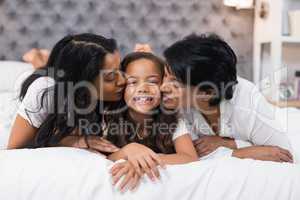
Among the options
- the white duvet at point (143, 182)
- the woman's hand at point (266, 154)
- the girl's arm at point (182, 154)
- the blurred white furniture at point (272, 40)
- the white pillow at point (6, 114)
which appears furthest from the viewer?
the blurred white furniture at point (272, 40)

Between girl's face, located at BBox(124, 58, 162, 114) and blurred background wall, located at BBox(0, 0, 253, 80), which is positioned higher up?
blurred background wall, located at BBox(0, 0, 253, 80)

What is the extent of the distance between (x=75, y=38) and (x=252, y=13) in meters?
2.04

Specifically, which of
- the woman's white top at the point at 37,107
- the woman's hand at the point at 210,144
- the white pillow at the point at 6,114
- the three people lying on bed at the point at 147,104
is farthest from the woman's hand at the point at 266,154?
the white pillow at the point at 6,114

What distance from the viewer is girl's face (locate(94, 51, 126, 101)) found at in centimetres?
127

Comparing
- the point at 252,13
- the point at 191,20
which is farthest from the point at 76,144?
the point at 252,13

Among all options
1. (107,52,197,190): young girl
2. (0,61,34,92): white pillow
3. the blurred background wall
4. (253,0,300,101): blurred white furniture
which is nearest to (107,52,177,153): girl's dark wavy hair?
(107,52,197,190): young girl

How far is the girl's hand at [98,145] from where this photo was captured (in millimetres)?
1212

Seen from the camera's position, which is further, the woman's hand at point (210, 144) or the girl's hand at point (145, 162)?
the woman's hand at point (210, 144)

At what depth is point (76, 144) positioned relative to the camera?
1.23m

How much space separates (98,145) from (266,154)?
59cm

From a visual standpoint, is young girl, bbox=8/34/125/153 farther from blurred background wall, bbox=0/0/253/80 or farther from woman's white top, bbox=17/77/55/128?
blurred background wall, bbox=0/0/253/80

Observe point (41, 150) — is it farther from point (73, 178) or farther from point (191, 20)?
point (191, 20)

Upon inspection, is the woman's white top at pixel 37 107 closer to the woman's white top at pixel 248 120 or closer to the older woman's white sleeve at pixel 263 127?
the woman's white top at pixel 248 120

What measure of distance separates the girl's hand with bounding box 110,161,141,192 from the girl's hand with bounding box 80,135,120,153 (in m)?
0.29
